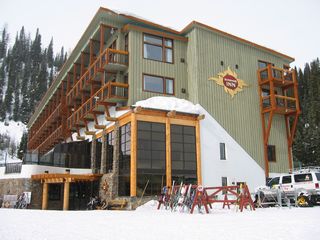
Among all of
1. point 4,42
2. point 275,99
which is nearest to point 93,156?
point 275,99

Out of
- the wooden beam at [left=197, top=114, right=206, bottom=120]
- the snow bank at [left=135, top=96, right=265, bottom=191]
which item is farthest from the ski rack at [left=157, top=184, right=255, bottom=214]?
the wooden beam at [left=197, top=114, right=206, bottom=120]

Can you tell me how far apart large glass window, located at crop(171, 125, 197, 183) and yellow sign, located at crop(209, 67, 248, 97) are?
17.3ft

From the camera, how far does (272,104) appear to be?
28.5 m

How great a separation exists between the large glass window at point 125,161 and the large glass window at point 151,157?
796 millimetres

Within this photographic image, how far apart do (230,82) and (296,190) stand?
1191 cm

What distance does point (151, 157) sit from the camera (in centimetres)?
2316

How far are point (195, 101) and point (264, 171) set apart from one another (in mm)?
8057

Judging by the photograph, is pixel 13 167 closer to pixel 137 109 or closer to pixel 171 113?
pixel 137 109

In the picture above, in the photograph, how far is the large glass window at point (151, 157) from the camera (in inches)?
891

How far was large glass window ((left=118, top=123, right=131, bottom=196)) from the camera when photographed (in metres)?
22.9

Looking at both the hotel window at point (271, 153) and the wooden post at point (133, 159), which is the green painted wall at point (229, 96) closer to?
the hotel window at point (271, 153)

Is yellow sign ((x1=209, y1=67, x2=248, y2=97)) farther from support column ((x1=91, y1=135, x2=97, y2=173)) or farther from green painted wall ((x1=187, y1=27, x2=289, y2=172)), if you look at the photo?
support column ((x1=91, y1=135, x2=97, y2=173))

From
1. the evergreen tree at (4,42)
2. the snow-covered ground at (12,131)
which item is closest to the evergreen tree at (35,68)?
the snow-covered ground at (12,131)

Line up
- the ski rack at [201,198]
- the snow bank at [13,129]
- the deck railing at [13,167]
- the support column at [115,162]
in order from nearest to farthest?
the ski rack at [201,198], the support column at [115,162], the deck railing at [13,167], the snow bank at [13,129]
